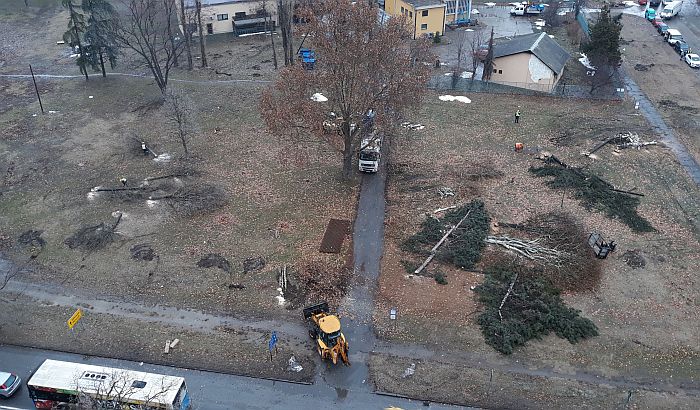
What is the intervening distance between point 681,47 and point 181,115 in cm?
4675

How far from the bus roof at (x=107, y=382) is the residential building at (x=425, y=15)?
45.6 metres

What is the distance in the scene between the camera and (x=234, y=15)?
2344 inches

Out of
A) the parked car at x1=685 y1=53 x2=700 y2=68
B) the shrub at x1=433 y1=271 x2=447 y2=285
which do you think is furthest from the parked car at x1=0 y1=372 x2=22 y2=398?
the parked car at x1=685 y1=53 x2=700 y2=68

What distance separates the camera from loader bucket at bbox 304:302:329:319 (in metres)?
23.4

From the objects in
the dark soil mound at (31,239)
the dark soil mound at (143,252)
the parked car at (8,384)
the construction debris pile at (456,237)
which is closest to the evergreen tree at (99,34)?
the dark soil mound at (31,239)

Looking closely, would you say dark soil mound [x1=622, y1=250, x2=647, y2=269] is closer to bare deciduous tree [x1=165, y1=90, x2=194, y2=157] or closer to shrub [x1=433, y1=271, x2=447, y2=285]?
shrub [x1=433, y1=271, x2=447, y2=285]

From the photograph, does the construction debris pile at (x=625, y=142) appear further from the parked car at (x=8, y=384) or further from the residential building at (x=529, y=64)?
the parked car at (x=8, y=384)

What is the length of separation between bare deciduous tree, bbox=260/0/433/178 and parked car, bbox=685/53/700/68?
32693mm

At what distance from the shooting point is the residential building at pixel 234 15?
191 feet

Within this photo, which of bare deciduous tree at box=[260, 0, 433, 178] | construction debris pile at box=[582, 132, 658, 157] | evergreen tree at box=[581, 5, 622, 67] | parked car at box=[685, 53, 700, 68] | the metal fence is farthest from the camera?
parked car at box=[685, 53, 700, 68]

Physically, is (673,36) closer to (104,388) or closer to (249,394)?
(249,394)

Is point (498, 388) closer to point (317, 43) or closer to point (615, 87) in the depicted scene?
point (317, 43)

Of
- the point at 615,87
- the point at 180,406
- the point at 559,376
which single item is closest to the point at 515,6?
the point at 615,87

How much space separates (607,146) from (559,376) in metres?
21.4
